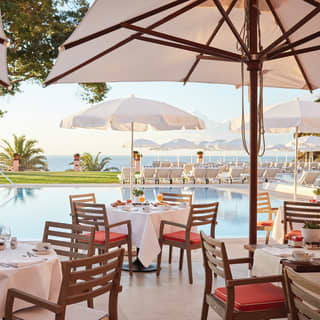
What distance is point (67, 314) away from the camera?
2.95 meters

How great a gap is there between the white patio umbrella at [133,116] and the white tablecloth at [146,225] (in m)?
1.27

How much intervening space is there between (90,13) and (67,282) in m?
2.12

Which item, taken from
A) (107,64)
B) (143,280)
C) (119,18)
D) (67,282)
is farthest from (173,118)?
(67,282)

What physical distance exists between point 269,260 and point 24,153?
→ 2584 centimetres

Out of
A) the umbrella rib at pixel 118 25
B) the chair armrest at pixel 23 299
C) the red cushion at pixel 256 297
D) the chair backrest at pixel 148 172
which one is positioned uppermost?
the umbrella rib at pixel 118 25

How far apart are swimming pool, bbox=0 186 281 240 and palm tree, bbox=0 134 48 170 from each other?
10061 mm

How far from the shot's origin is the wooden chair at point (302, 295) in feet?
7.21

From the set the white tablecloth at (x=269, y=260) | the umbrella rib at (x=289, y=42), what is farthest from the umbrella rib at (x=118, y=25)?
the white tablecloth at (x=269, y=260)

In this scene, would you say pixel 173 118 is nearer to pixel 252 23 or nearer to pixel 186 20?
pixel 186 20

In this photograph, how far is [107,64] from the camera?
4.74 meters

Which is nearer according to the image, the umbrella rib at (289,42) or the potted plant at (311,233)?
the potted plant at (311,233)

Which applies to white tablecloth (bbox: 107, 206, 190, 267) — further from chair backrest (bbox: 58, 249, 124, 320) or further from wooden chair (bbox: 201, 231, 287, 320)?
chair backrest (bbox: 58, 249, 124, 320)

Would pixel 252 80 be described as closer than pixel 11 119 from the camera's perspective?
Yes

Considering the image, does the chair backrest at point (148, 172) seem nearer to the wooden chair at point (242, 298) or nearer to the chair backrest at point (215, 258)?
the chair backrest at point (215, 258)
